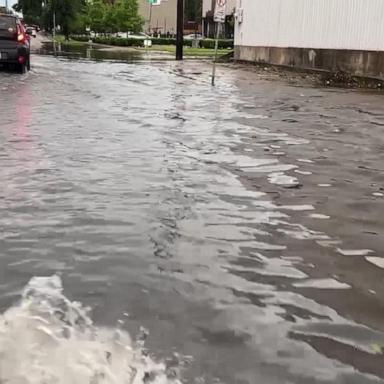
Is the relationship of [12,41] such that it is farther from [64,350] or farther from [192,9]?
[192,9]

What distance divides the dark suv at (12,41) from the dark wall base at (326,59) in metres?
9.06

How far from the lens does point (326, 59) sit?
72.6 ft

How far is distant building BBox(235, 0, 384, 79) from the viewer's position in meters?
18.8

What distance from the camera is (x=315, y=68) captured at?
23141 mm

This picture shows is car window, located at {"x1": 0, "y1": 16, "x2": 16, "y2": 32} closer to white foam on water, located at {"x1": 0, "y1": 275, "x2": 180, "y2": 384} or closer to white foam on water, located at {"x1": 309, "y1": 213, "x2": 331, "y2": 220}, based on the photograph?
white foam on water, located at {"x1": 309, "y1": 213, "x2": 331, "y2": 220}

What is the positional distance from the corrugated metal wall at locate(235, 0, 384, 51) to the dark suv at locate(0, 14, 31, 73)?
915 centimetres

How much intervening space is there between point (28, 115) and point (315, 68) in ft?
48.2

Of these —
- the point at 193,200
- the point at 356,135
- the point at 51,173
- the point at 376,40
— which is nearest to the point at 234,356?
the point at 193,200

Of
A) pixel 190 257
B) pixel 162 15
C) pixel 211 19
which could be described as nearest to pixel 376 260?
pixel 190 257

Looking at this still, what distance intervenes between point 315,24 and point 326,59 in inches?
62.1

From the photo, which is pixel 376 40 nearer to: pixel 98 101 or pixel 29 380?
pixel 98 101

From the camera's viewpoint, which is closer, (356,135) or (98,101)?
(356,135)

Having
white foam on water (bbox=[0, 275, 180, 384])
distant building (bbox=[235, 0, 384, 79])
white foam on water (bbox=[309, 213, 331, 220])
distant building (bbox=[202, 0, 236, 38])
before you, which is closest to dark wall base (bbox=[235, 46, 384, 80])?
distant building (bbox=[235, 0, 384, 79])

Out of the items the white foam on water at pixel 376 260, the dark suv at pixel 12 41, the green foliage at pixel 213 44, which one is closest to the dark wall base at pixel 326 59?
the dark suv at pixel 12 41
